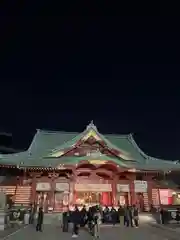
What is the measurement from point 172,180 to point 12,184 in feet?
64.6

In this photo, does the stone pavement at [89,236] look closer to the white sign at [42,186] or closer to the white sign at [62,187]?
the white sign at [42,186]

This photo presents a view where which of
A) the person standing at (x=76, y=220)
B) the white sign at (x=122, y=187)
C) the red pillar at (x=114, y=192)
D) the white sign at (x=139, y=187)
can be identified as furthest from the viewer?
the white sign at (x=139, y=187)

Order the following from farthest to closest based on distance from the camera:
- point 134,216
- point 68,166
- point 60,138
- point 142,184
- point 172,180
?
point 60,138 → point 172,180 → point 142,184 → point 68,166 → point 134,216

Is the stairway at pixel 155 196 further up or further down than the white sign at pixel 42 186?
further down

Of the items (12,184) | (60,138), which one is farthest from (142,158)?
(12,184)

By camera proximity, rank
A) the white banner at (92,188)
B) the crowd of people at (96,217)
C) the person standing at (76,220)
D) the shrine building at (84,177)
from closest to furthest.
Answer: the person standing at (76,220)
the crowd of people at (96,217)
the shrine building at (84,177)
the white banner at (92,188)

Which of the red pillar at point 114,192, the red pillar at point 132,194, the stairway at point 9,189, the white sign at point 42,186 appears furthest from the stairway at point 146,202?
the stairway at point 9,189

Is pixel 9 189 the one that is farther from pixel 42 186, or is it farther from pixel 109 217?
pixel 109 217

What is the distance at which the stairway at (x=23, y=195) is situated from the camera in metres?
30.2

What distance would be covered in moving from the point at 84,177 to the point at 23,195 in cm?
676

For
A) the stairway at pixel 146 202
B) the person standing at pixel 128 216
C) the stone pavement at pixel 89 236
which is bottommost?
the stone pavement at pixel 89 236

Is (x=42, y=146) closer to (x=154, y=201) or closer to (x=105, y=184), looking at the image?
(x=105, y=184)

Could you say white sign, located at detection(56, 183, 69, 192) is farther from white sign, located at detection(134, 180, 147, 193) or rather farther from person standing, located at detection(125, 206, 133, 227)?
person standing, located at detection(125, 206, 133, 227)

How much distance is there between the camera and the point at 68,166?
30.0m
